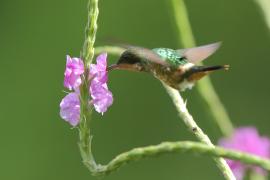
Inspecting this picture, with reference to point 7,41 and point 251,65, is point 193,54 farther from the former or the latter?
point 7,41

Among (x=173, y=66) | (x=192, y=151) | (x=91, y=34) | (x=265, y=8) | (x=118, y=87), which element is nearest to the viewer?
(x=192, y=151)

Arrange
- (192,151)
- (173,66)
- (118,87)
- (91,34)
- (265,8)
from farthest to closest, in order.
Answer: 1. (118,87)
2. (265,8)
3. (173,66)
4. (91,34)
5. (192,151)

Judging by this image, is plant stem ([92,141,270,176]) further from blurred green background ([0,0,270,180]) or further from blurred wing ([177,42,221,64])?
blurred green background ([0,0,270,180])

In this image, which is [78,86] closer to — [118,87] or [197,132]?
[197,132]

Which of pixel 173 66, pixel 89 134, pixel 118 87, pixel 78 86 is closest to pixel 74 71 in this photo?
pixel 78 86

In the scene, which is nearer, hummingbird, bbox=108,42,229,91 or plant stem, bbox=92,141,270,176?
plant stem, bbox=92,141,270,176

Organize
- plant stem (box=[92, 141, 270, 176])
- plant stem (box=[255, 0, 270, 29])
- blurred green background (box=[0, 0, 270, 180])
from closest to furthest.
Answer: plant stem (box=[92, 141, 270, 176]) < plant stem (box=[255, 0, 270, 29]) < blurred green background (box=[0, 0, 270, 180])

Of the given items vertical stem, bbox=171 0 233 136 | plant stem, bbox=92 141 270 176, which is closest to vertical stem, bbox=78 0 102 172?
plant stem, bbox=92 141 270 176

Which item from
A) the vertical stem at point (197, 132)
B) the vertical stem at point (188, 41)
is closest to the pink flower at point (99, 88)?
the vertical stem at point (197, 132)
